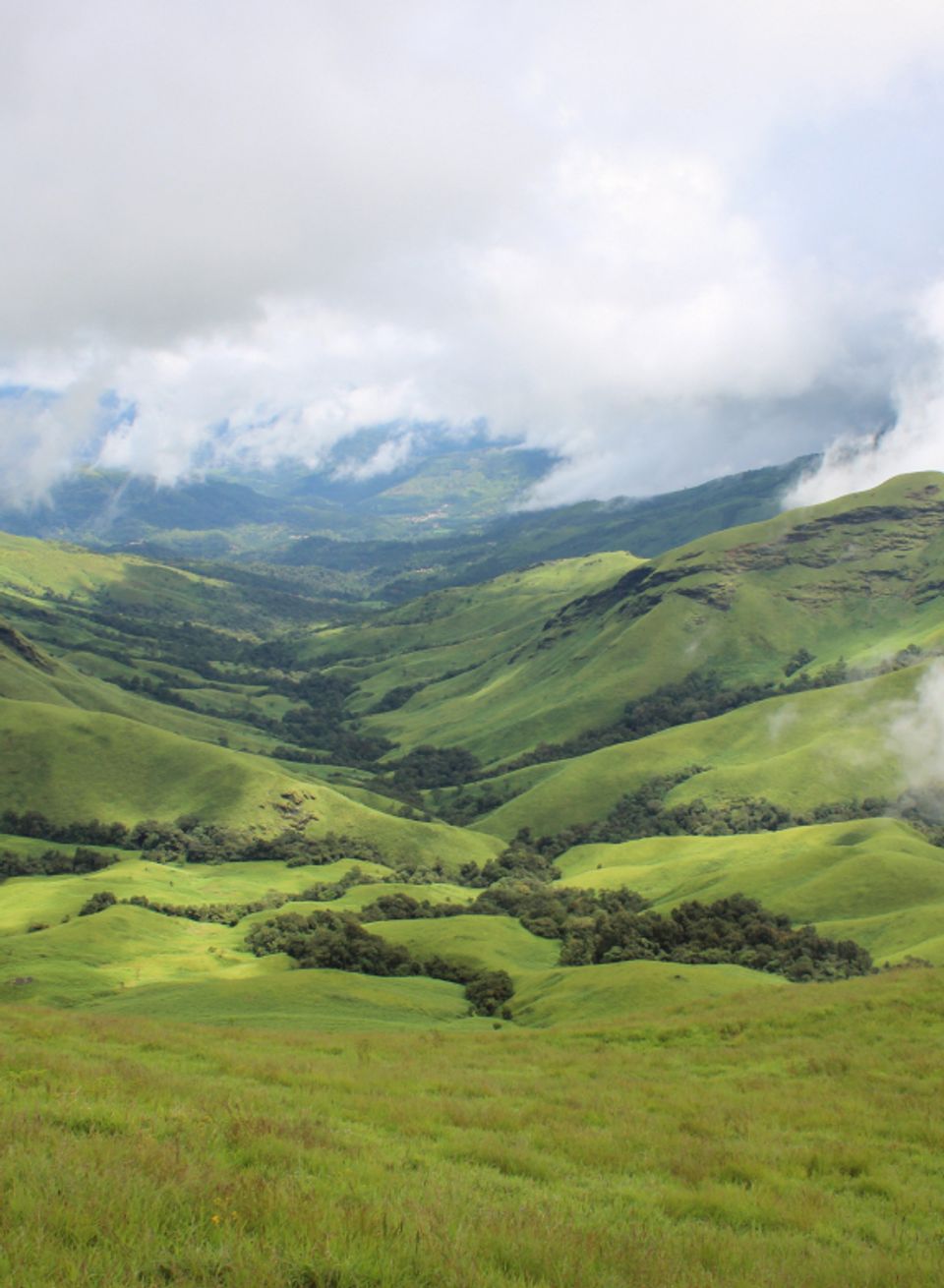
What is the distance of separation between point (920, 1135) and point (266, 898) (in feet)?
453

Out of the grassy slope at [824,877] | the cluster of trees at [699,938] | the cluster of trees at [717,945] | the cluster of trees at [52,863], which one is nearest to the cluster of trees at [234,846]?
the cluster of trees at [52,863]

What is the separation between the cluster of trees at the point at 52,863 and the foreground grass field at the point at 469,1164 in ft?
491

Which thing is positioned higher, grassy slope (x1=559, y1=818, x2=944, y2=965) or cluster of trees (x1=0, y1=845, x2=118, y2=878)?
cluster of trees (x1=0, y1=845, x2=118, y2=878)

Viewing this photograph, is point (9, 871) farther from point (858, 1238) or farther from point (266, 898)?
point (858, 1238)

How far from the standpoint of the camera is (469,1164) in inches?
565

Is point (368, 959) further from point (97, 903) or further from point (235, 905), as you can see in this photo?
point (235, 905)

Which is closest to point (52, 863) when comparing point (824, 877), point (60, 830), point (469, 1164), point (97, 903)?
point (60, 830)

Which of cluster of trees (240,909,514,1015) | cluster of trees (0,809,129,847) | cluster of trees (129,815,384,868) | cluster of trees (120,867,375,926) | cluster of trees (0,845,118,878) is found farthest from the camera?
cluster of trees (0,809,129,847)

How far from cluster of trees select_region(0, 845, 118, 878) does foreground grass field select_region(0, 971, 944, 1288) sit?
150 m

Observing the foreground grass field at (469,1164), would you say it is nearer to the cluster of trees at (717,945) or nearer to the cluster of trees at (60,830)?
the cluster of trees at (717,945)

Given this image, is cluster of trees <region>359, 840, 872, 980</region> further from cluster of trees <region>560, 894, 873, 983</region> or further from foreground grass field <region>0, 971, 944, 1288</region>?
foreground grass field <region>0, 971, 944, 1288</region>

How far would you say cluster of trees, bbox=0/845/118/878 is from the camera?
16038 cm

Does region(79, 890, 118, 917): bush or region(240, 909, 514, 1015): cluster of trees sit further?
region(79, 890, 118, 917): bush

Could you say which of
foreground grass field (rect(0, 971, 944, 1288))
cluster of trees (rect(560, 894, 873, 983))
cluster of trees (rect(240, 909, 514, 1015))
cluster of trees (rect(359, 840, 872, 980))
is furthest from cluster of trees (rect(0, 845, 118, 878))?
foreground grass field (rect(0, 971, 944, 1288))
